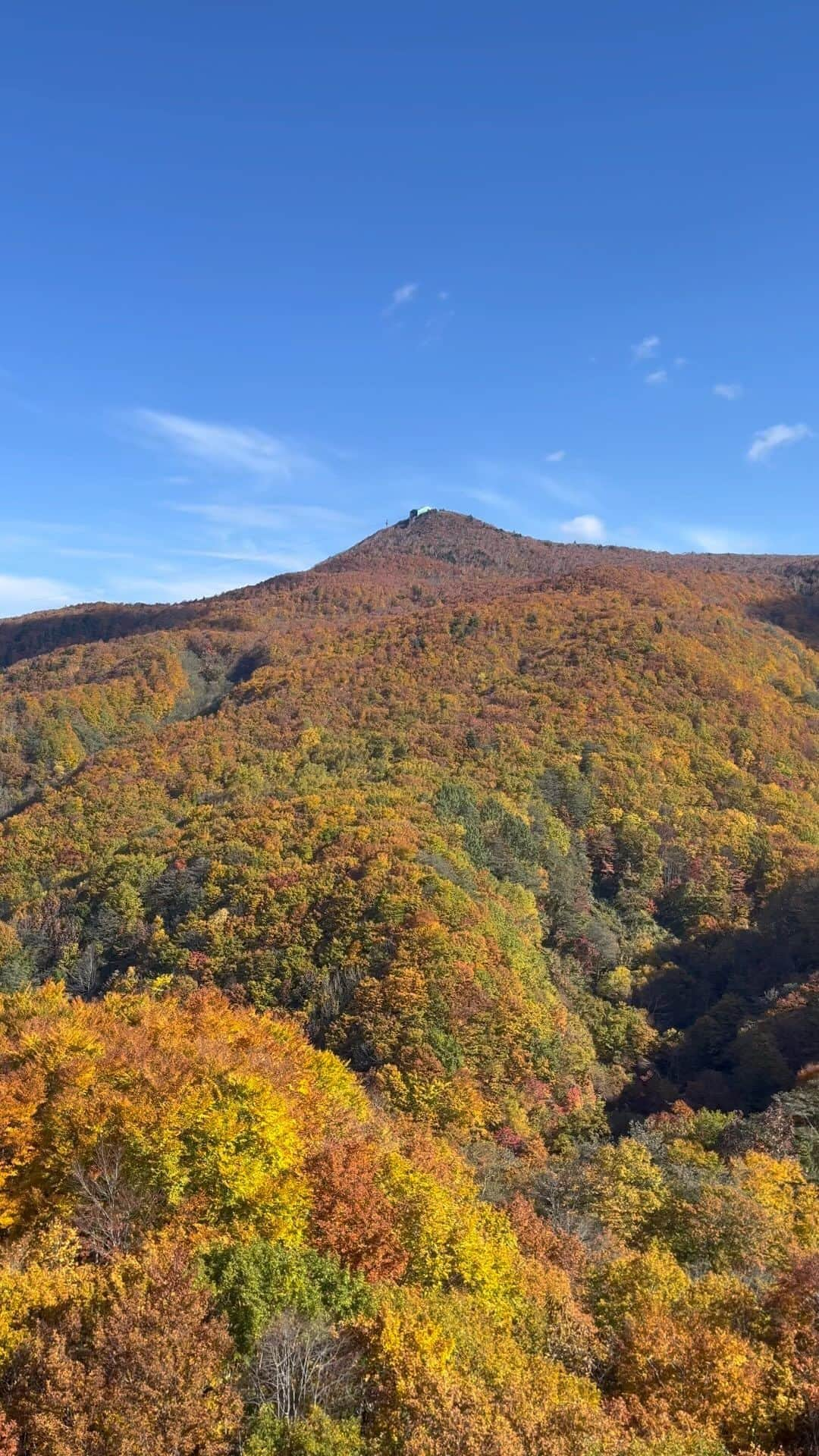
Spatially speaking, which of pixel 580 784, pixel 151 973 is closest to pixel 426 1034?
pixel 151 973

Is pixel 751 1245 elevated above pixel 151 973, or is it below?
above

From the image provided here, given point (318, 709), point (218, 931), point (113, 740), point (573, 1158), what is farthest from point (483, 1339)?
point (113, 740)

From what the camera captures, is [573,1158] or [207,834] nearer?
[573,1158]

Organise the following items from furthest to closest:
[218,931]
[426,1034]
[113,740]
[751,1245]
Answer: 1. [113,740]
2. [218,931]
3. [426,1034]
4. [751,1245]

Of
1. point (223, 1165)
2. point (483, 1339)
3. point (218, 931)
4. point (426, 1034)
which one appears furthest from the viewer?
point (218, 931)

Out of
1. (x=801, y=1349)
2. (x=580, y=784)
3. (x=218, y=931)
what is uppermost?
(x=580, y=784)

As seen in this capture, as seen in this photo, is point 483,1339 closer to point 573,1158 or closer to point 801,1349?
point 801,1349
